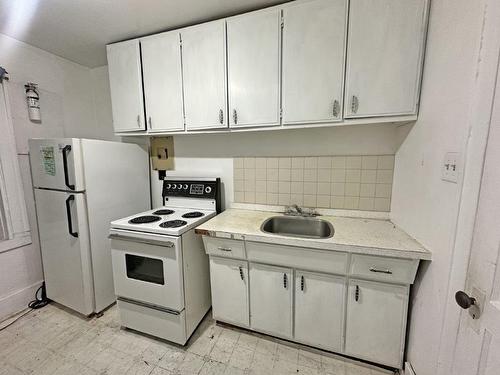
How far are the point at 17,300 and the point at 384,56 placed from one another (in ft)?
11.6

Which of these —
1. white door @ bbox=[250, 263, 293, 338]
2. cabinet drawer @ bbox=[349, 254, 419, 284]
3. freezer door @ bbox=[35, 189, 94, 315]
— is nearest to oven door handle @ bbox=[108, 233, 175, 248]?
freezer door @ bbox=[35, 189, 94, 315]

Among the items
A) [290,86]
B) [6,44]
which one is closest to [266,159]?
[290,86]

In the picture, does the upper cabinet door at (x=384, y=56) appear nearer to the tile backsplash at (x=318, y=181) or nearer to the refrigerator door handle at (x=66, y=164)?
the tile backsplash at (x=318, y=181)

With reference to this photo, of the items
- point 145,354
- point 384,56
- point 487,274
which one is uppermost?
point 384,56

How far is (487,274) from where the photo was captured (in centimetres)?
67

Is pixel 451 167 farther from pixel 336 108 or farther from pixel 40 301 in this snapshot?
pixel 40 301

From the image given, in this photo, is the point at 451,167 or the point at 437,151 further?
the point at 437,151

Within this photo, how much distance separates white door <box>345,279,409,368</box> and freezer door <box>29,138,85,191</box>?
2171 millimetres

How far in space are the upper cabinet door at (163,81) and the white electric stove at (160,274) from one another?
0.86 metres

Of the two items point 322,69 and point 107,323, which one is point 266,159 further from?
point 107,323

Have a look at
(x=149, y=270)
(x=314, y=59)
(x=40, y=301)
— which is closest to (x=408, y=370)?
(x=149, y=270)

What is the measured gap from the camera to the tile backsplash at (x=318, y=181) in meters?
1.74

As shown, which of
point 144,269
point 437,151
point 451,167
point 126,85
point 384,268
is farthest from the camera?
point 126,85

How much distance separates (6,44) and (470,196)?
10.9ft
